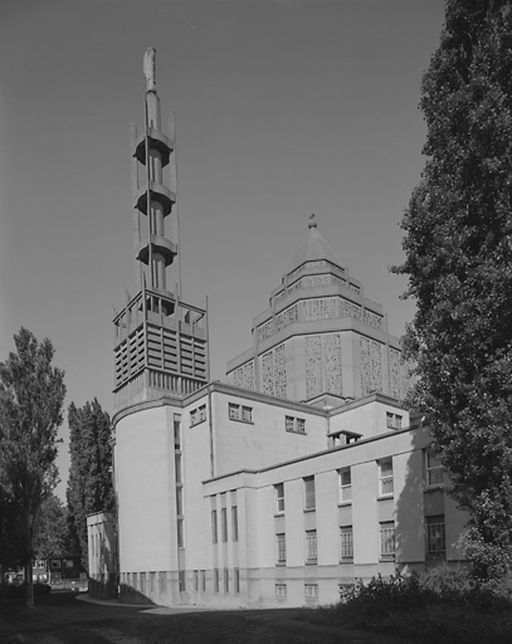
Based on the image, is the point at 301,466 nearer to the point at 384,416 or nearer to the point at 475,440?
the point at 384,416

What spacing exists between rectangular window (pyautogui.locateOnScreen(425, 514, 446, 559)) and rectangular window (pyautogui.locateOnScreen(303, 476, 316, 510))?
9799 millimetres

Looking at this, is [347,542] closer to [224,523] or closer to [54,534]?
[224,523]

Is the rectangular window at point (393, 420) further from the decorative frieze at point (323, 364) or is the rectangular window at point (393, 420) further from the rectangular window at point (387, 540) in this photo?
the rectangular window at point (387, 540)

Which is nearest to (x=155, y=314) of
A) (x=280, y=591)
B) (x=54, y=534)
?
(x=280, y=591)

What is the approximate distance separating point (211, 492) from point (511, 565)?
30909 mm

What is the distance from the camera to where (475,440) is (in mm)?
19016

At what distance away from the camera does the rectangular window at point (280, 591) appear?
133 feet

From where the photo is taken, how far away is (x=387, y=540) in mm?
34375

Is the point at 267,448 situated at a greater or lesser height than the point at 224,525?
greater

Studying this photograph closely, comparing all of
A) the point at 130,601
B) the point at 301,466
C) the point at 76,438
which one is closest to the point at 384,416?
the point at 301,466

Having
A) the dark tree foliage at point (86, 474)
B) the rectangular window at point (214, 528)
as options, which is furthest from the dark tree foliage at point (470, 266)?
the dark tree foliage at point (86, 474)

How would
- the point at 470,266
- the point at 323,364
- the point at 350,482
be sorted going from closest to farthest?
the point at 470,266 < the point at 350,482 < the point at 323,364

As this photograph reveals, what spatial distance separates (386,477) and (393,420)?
73.2 ft

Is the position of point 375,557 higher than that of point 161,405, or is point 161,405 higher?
point 161,405
